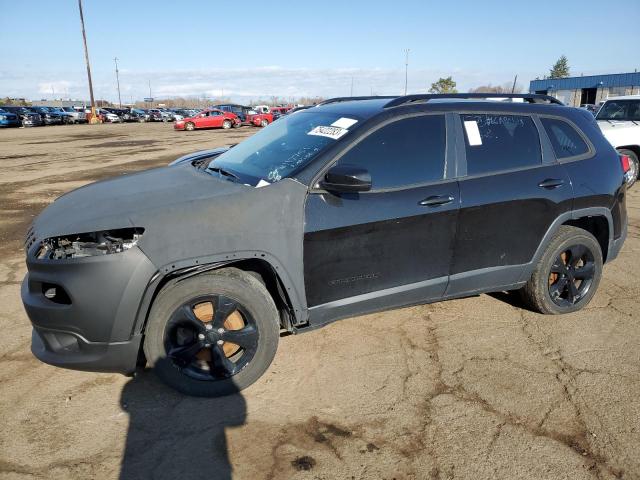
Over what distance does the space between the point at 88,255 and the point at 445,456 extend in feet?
7.25

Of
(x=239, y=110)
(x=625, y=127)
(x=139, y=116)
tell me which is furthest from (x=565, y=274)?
(x=139, y=116)

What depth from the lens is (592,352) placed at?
3588mm

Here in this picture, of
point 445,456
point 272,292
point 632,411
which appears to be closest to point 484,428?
point 445,456

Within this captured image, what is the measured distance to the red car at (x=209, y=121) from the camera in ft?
113

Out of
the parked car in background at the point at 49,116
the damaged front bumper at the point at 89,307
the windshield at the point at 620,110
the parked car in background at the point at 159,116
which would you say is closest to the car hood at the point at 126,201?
the damaged front bumper at the point at 89,307

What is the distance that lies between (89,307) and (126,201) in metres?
0.69

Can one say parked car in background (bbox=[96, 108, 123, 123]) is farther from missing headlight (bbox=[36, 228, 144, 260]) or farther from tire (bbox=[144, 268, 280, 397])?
tire (bbox=[144, 268, 280, 397])

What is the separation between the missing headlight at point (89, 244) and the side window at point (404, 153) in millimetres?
1376

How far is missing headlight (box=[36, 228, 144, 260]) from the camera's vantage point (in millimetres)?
2707

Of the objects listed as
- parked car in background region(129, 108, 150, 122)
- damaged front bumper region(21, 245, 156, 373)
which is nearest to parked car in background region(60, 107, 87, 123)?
parked car in background region(129, 108, 150, 122)

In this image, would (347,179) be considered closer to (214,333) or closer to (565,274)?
(214,333)

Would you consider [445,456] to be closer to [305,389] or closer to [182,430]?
[305,389]

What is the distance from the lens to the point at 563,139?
156 inches

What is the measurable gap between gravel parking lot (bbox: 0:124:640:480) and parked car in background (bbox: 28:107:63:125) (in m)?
44.7
